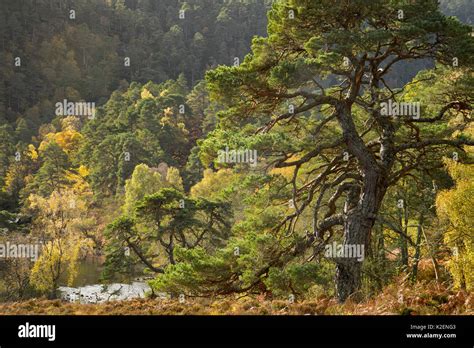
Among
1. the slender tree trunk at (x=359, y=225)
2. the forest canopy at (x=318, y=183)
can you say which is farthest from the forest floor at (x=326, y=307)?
the slender tree trunk at (x=359, y=225)

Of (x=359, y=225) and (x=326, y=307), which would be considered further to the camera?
(x=359, y=225)

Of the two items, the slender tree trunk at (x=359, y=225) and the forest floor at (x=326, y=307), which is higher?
the slender tree trunk at (x=359, y=225)

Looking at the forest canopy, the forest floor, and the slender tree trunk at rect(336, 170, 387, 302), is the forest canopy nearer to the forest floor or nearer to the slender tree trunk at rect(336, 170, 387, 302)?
the slender tree trunk at rect(336, 170, 387, 302)

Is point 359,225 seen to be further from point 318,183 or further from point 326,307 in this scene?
point 326,307

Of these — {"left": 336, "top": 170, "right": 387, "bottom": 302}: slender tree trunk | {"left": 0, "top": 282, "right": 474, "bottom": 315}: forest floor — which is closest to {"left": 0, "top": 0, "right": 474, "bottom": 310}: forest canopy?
{"left": 336, "top": 170, "right": 387, "bottom": 302}: slender tree trunk

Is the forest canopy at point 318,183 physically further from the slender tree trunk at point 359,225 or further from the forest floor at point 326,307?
the forest floor at point 326,307

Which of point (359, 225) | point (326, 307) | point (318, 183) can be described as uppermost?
point (318, 183)

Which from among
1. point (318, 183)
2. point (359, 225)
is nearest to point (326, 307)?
point (359, 225)

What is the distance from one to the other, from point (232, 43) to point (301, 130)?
423 feet

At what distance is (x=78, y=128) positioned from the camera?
83.4 metres

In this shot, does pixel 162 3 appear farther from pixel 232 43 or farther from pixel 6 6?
pixel 6 6

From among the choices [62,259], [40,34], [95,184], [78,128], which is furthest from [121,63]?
[62,259]

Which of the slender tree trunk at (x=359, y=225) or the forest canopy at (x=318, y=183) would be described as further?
the slender tree trunk at (x=359, y=225)

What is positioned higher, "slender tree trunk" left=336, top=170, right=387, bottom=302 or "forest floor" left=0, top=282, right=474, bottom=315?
"slender tree trunk" left=336, top=170, right=387, bottom=302
